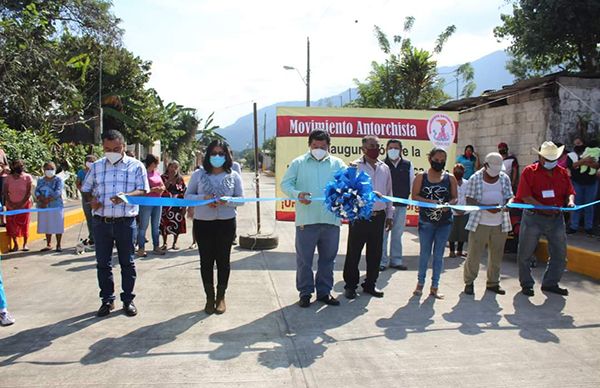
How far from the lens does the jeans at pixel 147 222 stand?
8320mm

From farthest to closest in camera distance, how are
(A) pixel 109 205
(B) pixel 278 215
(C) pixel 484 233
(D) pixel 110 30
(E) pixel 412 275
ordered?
(D) pixel 110 30 < (B) pixel 278 215 < (E) pixel 412 275 < (C) pixel 484 233 < (A) pixel 109 205

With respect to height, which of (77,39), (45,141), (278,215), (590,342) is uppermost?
(77,39)

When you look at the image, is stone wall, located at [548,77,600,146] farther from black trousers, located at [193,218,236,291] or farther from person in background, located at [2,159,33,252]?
person in background, located at [2,159,33,252]

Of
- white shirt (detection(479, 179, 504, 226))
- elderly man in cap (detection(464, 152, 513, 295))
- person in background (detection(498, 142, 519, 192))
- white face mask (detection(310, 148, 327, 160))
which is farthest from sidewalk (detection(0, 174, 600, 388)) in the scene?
person in background (detection(498, 142, 519, 192))

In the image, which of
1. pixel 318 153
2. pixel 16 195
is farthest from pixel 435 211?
pixel 16 195

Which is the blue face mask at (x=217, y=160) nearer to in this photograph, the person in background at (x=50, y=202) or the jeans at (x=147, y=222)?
the jeans at (x=147, y=222)

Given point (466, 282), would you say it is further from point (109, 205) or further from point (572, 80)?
point (572, 80)

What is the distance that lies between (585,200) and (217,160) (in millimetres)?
7535

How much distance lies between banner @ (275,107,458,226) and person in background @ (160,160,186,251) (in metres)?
1.85

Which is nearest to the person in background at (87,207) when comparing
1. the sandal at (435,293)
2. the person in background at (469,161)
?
the sandal at (435,293)

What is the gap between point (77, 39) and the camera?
2400 centimetres

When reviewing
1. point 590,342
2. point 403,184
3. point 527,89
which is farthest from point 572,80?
point 590,342

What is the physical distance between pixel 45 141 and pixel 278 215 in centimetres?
1298

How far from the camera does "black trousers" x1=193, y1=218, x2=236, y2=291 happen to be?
17.1 ft
